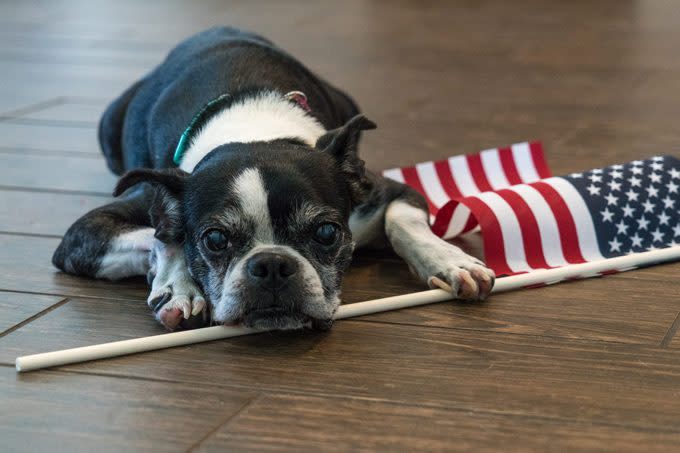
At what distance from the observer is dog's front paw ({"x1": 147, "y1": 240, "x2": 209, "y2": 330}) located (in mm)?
2457

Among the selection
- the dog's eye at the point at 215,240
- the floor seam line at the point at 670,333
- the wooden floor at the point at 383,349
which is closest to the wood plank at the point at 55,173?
the wooden floor at the point at 383,349

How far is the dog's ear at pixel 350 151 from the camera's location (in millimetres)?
2591

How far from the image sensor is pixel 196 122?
2.92m

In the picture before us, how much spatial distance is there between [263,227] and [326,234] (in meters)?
0.16

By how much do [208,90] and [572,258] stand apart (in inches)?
46.0

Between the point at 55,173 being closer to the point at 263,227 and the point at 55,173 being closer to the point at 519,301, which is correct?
the point at 263,227

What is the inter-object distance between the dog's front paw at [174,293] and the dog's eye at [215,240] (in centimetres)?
14

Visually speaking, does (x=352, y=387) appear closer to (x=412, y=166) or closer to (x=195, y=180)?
(x=195, y=180)

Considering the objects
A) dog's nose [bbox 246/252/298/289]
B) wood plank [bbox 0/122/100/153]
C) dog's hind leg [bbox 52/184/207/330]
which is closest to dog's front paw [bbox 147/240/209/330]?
dog's hind leg [bbox 52/184/207/330]

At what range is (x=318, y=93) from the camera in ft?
11.2

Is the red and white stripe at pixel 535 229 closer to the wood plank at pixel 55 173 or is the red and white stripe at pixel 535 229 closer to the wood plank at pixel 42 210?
the wood plank at pixel 42 210

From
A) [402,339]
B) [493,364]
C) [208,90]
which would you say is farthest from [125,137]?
[493,364]

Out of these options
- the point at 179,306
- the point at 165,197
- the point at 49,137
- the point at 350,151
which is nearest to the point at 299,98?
the point at 350,151

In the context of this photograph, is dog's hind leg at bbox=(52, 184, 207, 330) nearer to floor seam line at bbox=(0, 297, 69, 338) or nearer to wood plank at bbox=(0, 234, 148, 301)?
wood plank at bbox=(0, 234, 148, 301)
